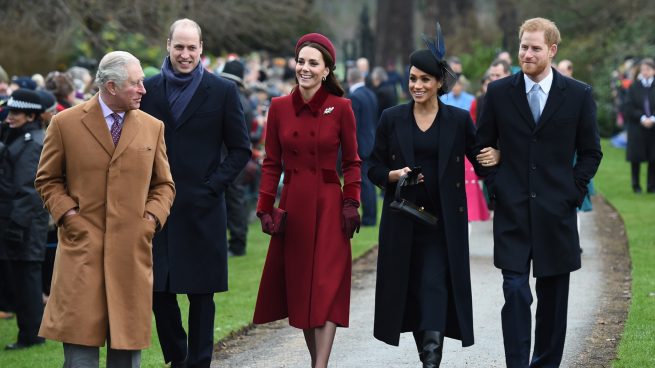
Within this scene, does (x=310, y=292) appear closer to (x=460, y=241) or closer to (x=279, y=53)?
(x=460, y=241)

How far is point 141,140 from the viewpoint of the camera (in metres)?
6.49

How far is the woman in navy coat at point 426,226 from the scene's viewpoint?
7.48m

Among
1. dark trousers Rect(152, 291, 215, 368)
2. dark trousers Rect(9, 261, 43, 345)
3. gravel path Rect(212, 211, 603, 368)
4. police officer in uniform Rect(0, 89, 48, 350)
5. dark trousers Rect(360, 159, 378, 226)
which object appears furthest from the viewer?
dark trousers Rect(360, 159, 378, 226)

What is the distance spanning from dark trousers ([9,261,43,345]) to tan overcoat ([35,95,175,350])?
361cm

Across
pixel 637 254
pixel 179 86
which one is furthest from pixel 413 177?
pixel 637 254

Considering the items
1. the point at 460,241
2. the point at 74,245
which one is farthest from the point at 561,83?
the point at 74,245

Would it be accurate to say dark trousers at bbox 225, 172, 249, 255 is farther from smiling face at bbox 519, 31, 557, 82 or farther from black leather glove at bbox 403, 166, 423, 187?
smiling face at bbox 519, 31, 557, 82

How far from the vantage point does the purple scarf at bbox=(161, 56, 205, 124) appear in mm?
7617

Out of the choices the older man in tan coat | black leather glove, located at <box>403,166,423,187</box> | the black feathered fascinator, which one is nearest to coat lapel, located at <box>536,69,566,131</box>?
the black feathered fascinator

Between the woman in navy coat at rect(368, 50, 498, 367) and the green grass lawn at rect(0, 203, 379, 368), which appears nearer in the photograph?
the woman in navy coat at rect(368, 50, 498, 367)

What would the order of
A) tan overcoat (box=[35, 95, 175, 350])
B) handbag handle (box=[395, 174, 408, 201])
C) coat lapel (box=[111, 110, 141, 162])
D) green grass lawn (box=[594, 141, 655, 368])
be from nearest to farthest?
tan overcoat (box=[35, 95, 175, 350]) → coat lapel (box=[111, 110, 141, 162]) → handbag handle (box=[395, 174, 408, 201]) → green grass lawn (box=[594, 141, 655, 368])

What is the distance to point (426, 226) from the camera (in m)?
7.54

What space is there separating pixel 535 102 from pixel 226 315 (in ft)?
13.3

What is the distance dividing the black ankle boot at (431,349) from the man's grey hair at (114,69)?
2.35m
